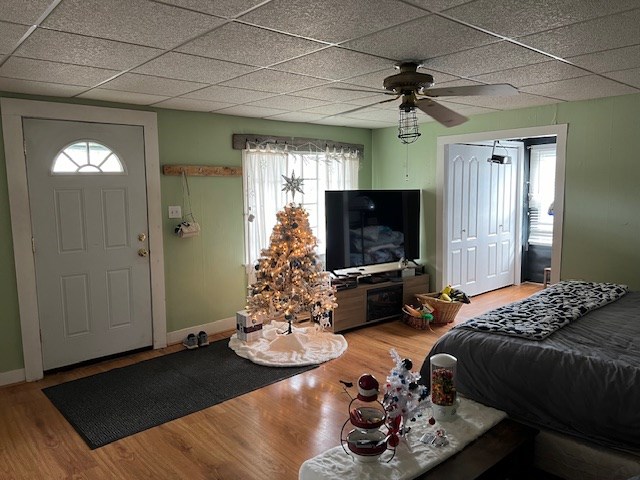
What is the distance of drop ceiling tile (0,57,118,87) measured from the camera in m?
2.82

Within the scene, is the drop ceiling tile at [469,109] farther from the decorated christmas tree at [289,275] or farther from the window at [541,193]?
the window at [541,193]

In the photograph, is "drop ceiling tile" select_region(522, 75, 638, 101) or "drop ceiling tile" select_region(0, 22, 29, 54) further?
"drop ceiling tile" select_region(522, 75, 638, 101)

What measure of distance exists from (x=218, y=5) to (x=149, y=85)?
1693mm

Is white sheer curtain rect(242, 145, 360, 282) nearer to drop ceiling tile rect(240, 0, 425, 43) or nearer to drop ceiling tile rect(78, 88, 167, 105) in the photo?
drop ceiling tile rect(78, 88, 167, 105)

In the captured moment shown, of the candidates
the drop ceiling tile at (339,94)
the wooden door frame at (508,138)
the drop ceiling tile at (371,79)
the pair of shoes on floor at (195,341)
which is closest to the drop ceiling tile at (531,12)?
the drop ceiling tile at (371,79)

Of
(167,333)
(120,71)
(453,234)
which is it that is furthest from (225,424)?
(453,234)

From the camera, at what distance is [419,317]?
5102mm

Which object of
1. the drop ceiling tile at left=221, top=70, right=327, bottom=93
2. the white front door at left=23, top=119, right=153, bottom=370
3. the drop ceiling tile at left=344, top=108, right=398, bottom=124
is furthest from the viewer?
the drop ceiling tile at left=344, top=108, right=398, bottom=124

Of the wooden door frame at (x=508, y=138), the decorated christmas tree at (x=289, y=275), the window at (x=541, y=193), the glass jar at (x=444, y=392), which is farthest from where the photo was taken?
the window at (x=541, y=193)

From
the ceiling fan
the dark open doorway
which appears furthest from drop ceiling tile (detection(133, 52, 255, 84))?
the dark open doorway

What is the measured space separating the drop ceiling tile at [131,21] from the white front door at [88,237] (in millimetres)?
1923

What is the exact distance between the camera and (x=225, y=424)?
10.3 ft

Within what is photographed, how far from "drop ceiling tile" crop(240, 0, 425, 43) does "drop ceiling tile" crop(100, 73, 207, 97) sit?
4.42 feet

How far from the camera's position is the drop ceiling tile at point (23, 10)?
189 centimetres
